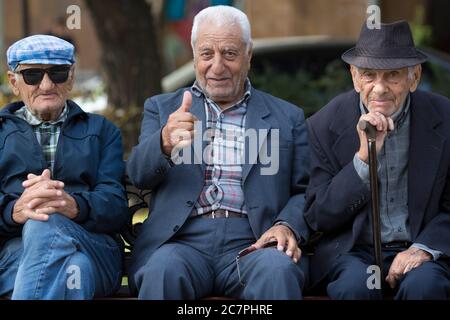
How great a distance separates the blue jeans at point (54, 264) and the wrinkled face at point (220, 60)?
3.08 ft

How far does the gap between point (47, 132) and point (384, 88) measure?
63.4 inches

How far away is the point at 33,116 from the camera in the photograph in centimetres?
463

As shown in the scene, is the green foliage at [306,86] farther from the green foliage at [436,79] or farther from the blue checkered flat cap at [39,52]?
the blue checkered flat cap at [39,52]

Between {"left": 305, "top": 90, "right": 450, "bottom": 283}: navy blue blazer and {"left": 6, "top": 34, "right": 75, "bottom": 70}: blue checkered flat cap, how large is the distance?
124cm

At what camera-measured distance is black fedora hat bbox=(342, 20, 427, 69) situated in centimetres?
436

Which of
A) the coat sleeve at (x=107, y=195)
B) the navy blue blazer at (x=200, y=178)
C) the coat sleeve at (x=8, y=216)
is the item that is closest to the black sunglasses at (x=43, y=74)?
the coat sleeve at (x=107, y=195)

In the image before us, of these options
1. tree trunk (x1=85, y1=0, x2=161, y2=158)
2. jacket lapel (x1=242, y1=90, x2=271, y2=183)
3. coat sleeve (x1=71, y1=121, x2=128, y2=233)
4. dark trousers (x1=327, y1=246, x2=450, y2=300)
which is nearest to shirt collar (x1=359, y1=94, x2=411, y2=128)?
jacket lapel (x1=242, y1=90, x2=271, y2=183)

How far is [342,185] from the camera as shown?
169 inches

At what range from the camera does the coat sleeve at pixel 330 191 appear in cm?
429

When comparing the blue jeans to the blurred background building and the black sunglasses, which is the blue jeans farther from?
the blurred background building

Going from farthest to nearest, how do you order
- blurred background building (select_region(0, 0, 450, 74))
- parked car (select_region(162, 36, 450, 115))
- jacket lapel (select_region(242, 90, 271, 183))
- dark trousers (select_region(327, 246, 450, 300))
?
1. blurred background building (select_region(0, 0, 450, 74))
2. parked car (select_region(162, 36, 450, 115))
3. jacket lapel (select_region(242, 90, 271, 183))
4. dark trousers (select_region(327, 246, 450, 300))

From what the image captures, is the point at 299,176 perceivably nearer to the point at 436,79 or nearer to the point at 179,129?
the point at 179,129

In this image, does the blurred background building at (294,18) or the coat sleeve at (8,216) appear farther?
the blurred background building at (294,18)
